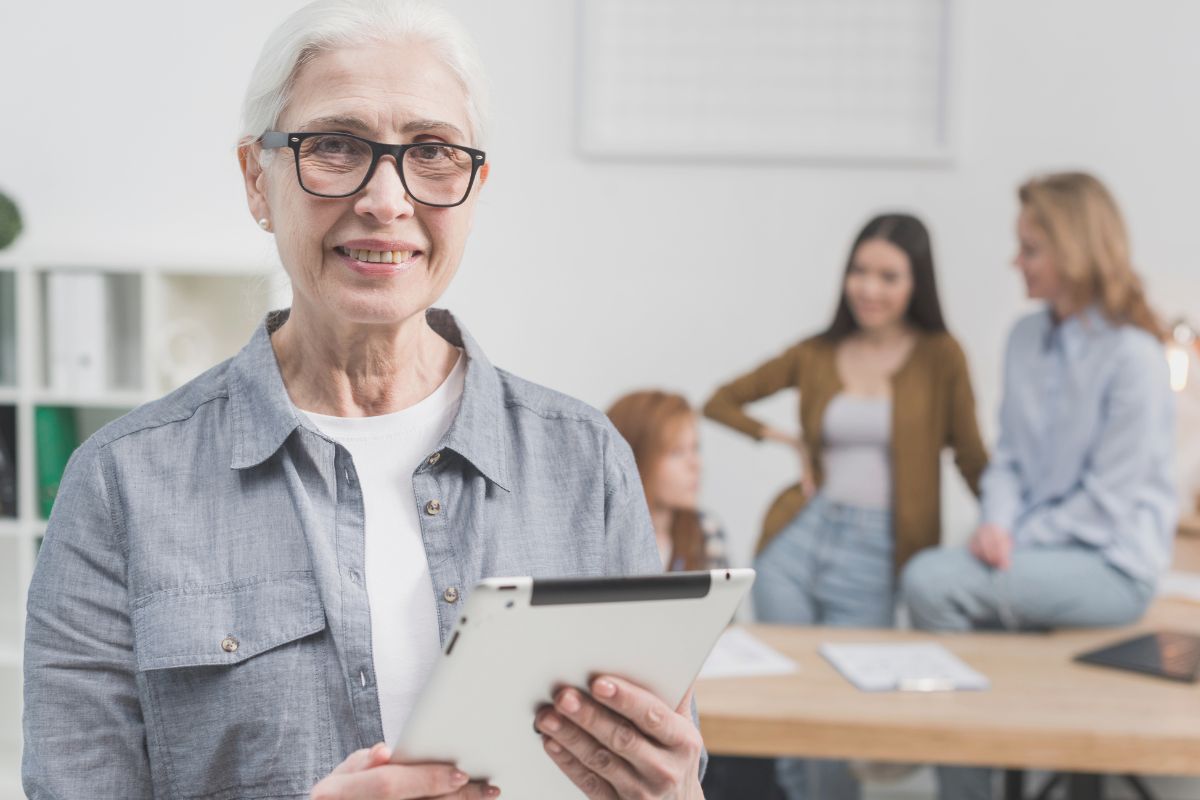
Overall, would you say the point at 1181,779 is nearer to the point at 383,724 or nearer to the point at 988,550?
the point at 988,550

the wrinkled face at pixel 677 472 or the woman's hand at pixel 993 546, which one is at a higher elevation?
the wrinkled face at pixel 677 472

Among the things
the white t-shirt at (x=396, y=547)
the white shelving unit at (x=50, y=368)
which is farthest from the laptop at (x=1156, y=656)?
the white shelving unit at (x=50, y=368)

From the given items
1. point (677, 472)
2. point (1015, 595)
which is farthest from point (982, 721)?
point (677, 472)

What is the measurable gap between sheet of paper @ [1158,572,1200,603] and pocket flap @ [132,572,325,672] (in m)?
2.41

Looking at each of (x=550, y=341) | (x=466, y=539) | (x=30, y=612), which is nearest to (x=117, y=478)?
(x=30, y=612)

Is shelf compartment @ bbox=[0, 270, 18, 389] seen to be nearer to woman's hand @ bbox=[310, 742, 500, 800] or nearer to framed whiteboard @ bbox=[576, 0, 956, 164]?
framed whiteboard @ bbox=[576, 0, 956, 164]

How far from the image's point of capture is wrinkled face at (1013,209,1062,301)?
250 centimetres

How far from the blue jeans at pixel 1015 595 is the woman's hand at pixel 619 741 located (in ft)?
5.67

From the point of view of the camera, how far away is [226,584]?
0.90 m

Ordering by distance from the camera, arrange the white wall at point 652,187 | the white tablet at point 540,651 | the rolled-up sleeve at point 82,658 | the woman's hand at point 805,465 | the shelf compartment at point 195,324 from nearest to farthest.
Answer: the white tablet at point 540,651 < the rolled-up sleeve at point 82,658 < the woman's hand at point 805,465 < the shelf compartment at point 195,324 < the white wall at point 652,187

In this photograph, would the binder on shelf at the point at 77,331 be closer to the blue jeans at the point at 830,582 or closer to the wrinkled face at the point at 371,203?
the blue jeans at the point at 830,582

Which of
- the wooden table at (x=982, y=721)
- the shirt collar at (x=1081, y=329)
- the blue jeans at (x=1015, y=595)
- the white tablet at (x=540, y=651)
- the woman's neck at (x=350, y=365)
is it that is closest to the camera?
the white tablet at (x=540, y=651)

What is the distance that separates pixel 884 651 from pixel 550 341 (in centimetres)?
142

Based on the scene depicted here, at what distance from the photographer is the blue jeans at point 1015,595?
2348 millimetres
